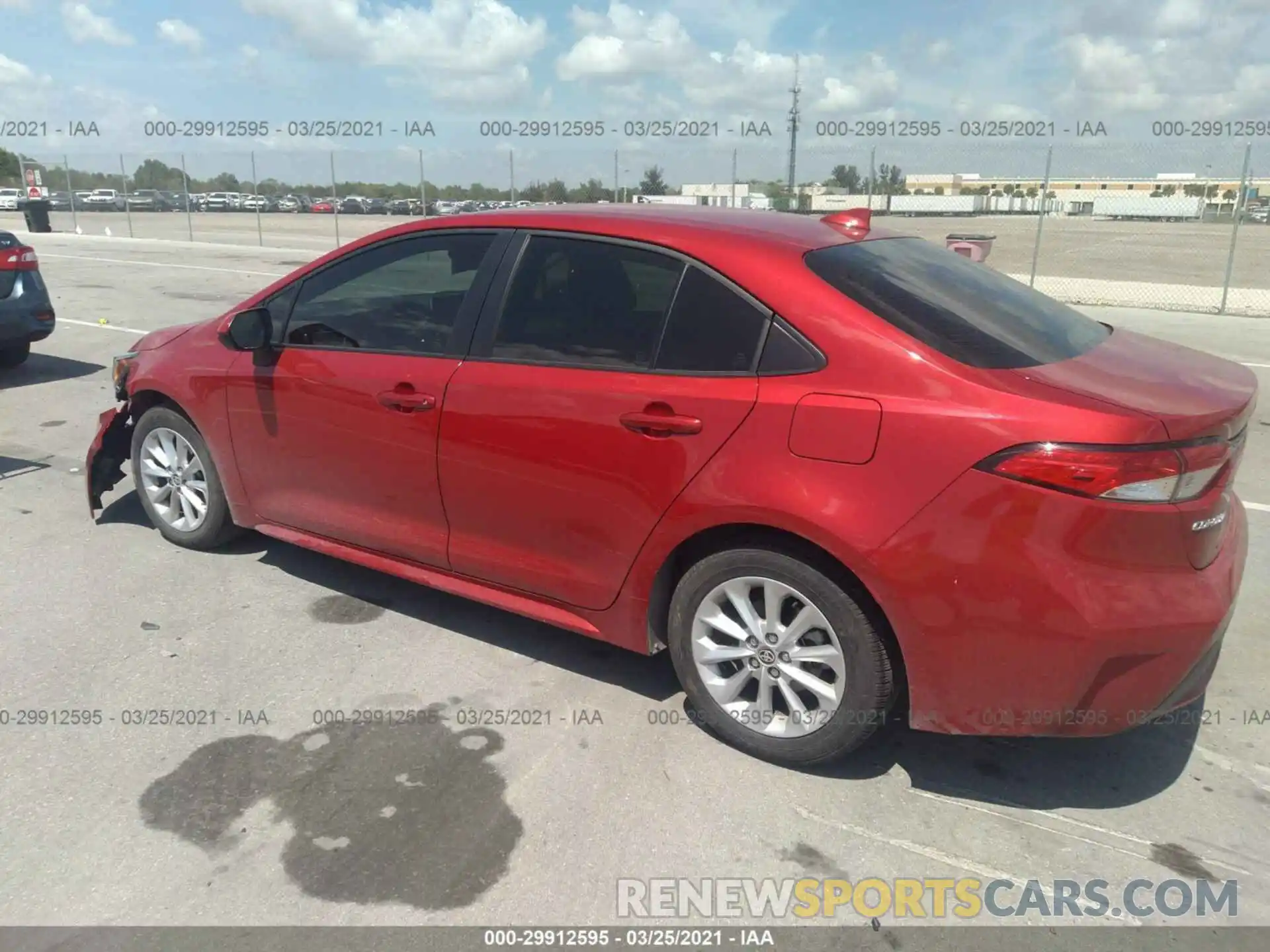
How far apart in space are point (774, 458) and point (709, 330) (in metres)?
0.51

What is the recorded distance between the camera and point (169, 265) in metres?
20.0

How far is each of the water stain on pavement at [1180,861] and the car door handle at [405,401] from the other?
2.74m

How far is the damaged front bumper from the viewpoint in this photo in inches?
195

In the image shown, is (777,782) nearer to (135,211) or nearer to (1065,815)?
(1065,815)

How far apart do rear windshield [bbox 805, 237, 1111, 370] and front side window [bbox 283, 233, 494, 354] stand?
4.59 ft

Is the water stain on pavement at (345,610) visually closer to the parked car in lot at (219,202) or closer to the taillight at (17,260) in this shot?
the taillight at (17,260)

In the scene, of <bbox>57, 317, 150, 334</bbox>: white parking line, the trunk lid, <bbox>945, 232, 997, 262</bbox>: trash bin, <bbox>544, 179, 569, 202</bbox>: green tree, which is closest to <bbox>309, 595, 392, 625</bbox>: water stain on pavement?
the trunk lid

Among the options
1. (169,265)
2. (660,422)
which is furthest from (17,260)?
(169,265)

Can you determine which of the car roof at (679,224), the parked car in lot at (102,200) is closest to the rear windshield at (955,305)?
the car roof at (679,224)

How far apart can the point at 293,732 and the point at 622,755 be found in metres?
1.14

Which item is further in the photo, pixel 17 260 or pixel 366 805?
pixel 17 260

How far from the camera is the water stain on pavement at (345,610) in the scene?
13.8 ft

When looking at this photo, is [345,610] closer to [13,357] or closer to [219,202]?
[13,357]

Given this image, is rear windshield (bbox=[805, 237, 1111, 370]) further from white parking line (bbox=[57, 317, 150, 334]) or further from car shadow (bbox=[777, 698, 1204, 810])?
white parking line (bbox=[57, 317, 150, 334])
